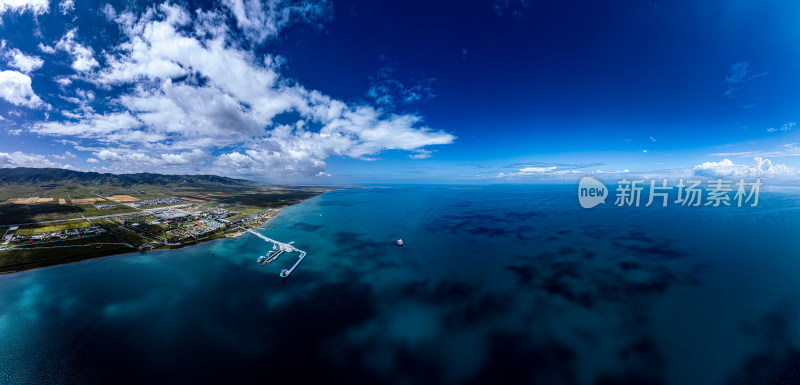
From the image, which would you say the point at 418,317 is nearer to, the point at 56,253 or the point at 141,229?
the point at 56,253

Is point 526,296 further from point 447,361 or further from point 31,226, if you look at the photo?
point 31,226

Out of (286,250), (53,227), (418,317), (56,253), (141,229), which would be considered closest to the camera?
(418,317)

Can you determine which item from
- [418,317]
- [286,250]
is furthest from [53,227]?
[418,317]

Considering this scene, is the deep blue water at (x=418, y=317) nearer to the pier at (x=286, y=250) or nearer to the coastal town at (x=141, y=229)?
the pier at (x=286, y=250)

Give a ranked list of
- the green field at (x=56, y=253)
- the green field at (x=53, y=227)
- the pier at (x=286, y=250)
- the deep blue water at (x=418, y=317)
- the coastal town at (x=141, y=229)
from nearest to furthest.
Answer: the deep blue water at (x=418, y=317), the pier at (x=286, y=250), the green field at (x=56, y=253), the coastal town at (x=141, y=229), the green field at (x=53, y=227)

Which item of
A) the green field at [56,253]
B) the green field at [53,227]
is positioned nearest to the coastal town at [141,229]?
the green field at [53,227]

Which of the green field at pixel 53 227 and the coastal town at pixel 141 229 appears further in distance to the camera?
the green field at pixel 53 227

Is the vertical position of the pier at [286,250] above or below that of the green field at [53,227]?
below

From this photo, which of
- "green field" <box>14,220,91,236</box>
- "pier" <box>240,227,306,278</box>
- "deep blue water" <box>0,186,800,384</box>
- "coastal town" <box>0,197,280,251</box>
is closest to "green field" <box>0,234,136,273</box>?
"coastal town" <box>0,197,280,251</box>
